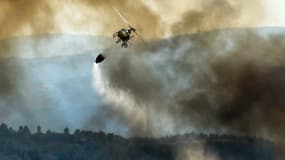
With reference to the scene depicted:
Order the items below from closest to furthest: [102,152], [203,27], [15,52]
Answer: [203,27] < [15,52] < [102,152]

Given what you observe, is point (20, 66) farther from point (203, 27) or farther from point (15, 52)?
point (203, 27)

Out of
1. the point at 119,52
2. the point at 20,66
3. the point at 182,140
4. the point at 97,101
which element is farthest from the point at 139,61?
the point at 20,66

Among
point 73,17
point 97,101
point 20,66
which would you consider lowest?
point 97,101

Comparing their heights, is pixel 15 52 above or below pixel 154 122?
above

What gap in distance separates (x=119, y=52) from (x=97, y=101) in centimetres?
355

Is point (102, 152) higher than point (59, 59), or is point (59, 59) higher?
point (59, 59)

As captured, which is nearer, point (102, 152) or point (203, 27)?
point (203, 27)

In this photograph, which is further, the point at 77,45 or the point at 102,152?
the point at 102,152

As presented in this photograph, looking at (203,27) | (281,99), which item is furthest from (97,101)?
(281,99)

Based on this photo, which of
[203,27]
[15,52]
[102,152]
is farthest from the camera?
[102,152]

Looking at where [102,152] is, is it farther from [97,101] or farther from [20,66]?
[20,66]

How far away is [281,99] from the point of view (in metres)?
31.2

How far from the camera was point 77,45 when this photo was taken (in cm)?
3203

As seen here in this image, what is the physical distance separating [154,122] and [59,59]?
749 centimetres
